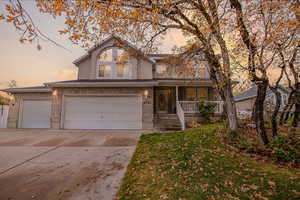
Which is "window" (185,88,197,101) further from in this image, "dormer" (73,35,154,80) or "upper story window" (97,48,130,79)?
"upper story window" (97,48,130,79)

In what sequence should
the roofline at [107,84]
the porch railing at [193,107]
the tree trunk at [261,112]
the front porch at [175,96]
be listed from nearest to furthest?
the tree trunk at [261,112], the roofline at [107,84], the porch railing at [193,107], the front porch at [175,96]

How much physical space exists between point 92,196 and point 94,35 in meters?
4.48

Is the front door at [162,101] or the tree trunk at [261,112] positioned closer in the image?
the tree trunk at [261,112]

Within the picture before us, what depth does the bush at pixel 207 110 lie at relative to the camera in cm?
839

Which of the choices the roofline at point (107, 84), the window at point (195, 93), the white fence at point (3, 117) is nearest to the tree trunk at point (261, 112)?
the roofline at point (107, 84)

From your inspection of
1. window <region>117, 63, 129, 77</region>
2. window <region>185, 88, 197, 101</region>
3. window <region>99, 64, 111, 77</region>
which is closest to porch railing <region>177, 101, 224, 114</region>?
window <region>185, 88, 197, 101</region>

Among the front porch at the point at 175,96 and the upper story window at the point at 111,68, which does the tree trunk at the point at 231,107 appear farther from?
the upper story window at the point at 111,68

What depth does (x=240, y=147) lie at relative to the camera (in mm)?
3957

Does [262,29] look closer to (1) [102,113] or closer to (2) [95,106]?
(1) [102,113]

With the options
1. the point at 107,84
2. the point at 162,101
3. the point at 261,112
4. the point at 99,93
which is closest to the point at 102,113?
the point at 99,93

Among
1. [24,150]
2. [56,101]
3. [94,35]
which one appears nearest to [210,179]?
[94,35]

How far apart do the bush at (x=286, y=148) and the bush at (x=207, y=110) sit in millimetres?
4534

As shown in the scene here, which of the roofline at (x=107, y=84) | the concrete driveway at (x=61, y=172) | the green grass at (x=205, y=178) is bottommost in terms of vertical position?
the concrete driveway at (x=61, y=172)

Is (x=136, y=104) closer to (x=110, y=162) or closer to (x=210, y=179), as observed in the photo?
(x=110, y=162)
